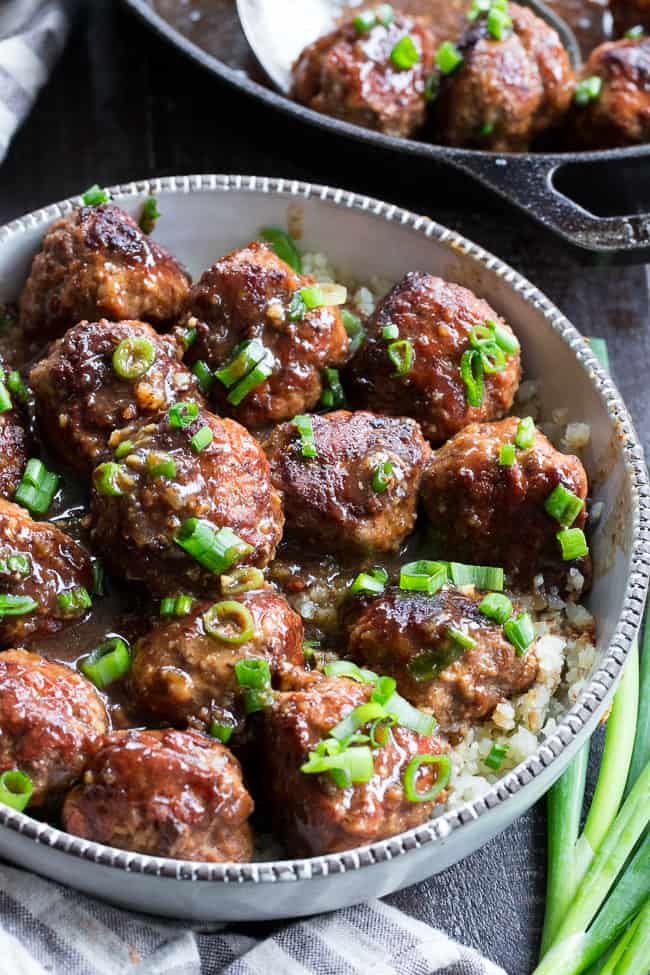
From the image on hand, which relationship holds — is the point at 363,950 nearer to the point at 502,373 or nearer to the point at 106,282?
the point at 502,373

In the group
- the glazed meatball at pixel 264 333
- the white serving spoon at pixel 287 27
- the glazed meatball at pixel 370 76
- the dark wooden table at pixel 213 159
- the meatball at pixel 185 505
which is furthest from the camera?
the white serving spoon at pixel 287 27

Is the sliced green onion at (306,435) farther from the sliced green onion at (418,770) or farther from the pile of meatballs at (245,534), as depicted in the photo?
the sliced green onion at (418,770)

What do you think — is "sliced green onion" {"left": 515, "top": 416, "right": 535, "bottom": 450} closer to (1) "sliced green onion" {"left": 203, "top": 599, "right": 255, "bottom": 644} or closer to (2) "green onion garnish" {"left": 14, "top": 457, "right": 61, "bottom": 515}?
(1) "sliced green onion" {"left": 203, "top": 599, "right": 255, "bottom": 644}

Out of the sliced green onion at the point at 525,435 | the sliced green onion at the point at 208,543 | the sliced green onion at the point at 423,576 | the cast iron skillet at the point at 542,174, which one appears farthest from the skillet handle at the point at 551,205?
the sliced green onion at the point at 208,543

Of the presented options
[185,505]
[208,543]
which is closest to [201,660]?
[208,543]

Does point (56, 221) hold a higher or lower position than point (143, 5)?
lower

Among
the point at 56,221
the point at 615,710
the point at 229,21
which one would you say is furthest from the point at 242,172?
the point at 615,710
